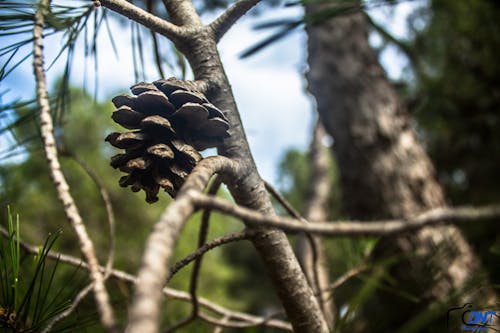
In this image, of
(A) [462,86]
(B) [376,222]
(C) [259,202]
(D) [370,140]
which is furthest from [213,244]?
(A) [462,86]

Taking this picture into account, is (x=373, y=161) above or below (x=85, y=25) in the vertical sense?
below

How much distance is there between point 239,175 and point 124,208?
158 inches

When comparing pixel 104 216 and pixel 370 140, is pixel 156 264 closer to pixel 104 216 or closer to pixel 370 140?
pixel 370 140

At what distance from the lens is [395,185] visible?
3.20 feet

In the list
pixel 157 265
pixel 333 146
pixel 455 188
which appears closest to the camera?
pixel 157 265

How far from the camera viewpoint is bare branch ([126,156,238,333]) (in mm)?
111

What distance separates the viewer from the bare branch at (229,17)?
27 cm

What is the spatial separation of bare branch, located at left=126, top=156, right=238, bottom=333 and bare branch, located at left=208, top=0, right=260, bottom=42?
0.17 metres

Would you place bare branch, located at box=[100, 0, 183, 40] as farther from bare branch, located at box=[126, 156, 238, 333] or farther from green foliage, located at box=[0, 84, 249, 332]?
green foliage, located at box=[0, 84, 249, 332]

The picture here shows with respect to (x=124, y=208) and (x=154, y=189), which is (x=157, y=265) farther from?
(x=124, y=208)

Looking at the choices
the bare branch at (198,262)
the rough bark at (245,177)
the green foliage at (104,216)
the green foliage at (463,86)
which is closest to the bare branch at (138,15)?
the rough bark at (245,177)

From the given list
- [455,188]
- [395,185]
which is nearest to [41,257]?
[395,185]

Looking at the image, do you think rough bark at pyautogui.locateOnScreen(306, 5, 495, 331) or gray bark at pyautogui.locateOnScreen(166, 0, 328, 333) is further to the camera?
rough bark at pyautogui.locateOnScreen(306, 5, 495, 331)

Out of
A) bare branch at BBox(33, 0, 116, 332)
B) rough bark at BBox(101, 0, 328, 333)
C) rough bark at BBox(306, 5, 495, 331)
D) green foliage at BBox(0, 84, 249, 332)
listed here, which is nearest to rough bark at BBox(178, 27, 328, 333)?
rough bark at BBox(101, 0, 328, 333)
